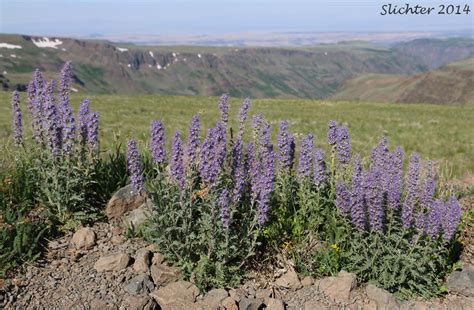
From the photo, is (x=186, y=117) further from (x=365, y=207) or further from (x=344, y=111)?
(x=365, y=207)

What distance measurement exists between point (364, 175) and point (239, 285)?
7.68 ft

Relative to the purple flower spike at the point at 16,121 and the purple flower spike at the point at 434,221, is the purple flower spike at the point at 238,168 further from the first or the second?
the purple flower spike at the point at 16,121

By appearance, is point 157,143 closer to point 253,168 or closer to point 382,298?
point 253,168

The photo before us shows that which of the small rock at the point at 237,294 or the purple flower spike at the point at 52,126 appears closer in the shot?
the small rock at the point at 237,294

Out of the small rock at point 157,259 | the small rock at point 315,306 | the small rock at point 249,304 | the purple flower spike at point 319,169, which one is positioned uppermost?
the purple flower spike at point 319,169

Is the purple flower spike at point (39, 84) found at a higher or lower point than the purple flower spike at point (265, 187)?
higher

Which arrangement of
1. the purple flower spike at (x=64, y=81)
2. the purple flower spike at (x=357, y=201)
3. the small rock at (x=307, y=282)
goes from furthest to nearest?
the purple flower spike at (x=64, y=81) < the small rock at (x=307, y=282) < the purple flower spike at (x=357, y=201)

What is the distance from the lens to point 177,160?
6066 millimetres

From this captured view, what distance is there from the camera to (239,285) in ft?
20.9

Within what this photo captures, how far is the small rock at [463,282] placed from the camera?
6.59 m

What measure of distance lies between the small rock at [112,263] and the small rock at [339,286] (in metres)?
2.73

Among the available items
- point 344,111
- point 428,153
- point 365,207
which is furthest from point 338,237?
point 344,111

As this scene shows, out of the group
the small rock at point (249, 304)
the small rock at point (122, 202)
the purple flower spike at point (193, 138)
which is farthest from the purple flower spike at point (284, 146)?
the small rock at point (122, 202)

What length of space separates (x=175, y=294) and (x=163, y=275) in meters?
0.41
